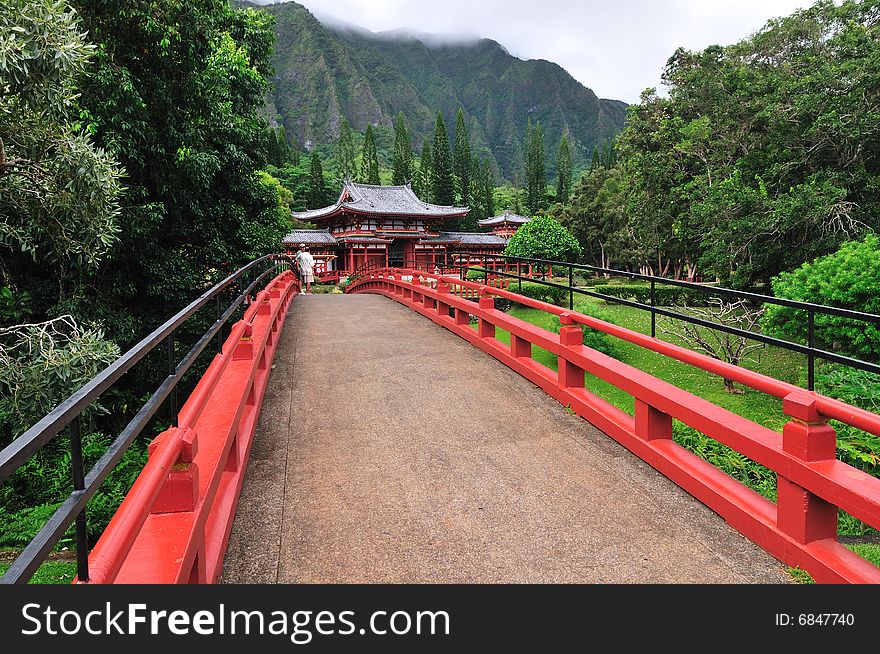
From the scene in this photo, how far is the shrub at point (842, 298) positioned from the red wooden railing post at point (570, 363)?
26.8 feet

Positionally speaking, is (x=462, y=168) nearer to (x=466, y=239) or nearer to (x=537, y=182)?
(x=537, y=182)

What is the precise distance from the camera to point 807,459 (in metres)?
3.06

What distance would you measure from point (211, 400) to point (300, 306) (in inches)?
459

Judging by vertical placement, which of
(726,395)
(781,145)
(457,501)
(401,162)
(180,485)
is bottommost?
(726,395)

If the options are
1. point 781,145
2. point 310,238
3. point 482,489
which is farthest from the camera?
point 310,238

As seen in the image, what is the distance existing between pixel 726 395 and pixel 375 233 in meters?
36.8

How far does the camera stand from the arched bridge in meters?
2.79

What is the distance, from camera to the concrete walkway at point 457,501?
3096 millimetres

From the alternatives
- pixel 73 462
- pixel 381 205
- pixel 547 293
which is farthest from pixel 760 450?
pixel 381 205

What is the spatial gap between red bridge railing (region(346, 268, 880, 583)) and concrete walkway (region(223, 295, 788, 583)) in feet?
0.38

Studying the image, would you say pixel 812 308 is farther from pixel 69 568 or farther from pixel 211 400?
pixel 69 568

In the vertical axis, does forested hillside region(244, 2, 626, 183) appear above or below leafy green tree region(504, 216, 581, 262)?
above

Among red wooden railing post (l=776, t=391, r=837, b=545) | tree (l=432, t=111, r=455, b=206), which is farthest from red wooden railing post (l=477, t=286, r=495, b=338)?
tree (l=432, t=111, r=455, b=206)

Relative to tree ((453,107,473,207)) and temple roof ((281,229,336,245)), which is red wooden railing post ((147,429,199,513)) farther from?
tree ((453,107,473,207))
